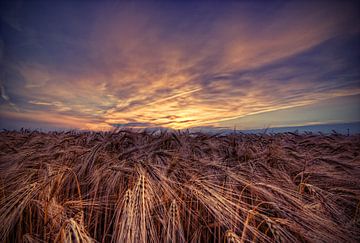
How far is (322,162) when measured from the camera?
12.3 ft

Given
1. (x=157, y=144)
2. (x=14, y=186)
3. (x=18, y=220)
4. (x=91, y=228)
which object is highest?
(x=157, y=144)

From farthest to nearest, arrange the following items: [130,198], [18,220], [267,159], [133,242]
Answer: [267,159], [18,220], [130,198], [133,242]

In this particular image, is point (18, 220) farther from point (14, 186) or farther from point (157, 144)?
point (157, 144)

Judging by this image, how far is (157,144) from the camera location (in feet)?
12.1

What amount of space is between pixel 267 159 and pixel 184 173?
66.9 inches

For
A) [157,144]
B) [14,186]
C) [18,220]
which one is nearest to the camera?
[18,220]

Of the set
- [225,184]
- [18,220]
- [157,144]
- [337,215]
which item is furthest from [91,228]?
A: [337,215]

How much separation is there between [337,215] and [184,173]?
5.54ft

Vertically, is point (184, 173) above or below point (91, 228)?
above

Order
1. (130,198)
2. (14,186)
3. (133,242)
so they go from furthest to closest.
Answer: (14,186) → (130,198) → (133,242)

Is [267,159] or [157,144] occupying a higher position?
[157,144]

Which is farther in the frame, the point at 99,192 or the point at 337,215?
the point at 99,192

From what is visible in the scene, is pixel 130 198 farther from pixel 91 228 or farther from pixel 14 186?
pixel 14 186

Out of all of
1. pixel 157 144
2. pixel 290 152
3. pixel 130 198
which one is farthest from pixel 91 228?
pixel 290 152
